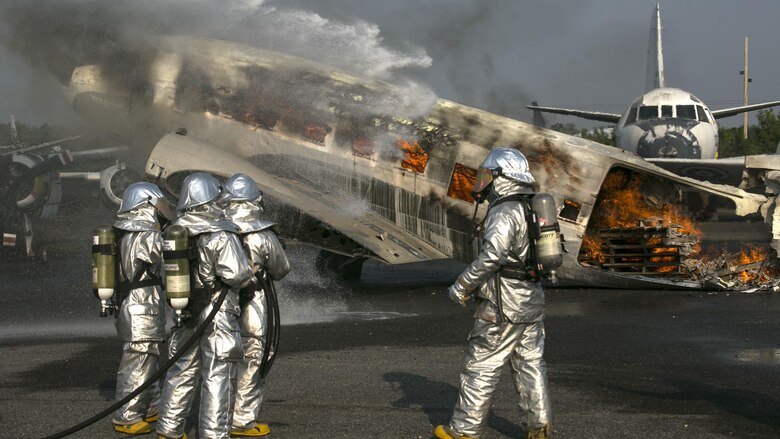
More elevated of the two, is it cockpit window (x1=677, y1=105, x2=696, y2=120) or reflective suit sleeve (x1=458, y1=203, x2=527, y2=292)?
cockpit window (x1=677, y1=105, x2=696, y2=120)

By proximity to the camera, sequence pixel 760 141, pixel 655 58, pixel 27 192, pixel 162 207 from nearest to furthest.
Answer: pixel 162 207
pixel 27 192
pixel 655 58
pixel 760 141

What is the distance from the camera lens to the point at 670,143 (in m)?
26.8

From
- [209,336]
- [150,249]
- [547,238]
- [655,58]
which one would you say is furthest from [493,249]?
[655,58]

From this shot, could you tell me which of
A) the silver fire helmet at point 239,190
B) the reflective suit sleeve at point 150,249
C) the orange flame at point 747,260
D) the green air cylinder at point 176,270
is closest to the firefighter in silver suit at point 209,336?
the green air cylinder at point 176,270

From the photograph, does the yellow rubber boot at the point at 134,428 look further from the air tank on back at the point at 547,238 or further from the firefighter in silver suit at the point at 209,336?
the air tank on back at the point at 547,238

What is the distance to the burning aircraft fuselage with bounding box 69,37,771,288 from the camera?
16453mm

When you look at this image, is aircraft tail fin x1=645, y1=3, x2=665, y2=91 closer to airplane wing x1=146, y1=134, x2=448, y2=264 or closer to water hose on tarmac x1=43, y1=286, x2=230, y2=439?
airplane wing x1=146, y1=134, x2=448, y2=264

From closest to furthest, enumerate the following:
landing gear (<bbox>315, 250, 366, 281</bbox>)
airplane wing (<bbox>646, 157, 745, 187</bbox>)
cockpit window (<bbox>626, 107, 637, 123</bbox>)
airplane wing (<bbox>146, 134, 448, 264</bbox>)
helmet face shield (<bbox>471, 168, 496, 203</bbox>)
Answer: helmet face shield (<bbox>471, 168, 496, 203</bbox>) < airplane wing (<bbox>146, 134, 448, 264</bbox>) < landing gear (<bbox>315, 250, 366, 281</bbox>) < airplane wing (<bbox>646, 157, 745, 187</bbox>) < cockpit window (<bbox>626, 107, 637, 123</bbox>)

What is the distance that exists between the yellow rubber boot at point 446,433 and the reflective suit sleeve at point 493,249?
114 centimetres

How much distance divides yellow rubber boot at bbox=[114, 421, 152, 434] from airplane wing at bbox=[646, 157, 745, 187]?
19.2m

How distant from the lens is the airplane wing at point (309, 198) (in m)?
16.2

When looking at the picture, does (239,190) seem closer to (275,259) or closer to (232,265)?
(275,259)

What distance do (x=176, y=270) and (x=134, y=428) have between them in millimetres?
1704

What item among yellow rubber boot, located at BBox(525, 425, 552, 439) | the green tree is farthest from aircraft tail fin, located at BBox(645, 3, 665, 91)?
yellow rubber boot, located at BBox(525, 425, 552, 439)
